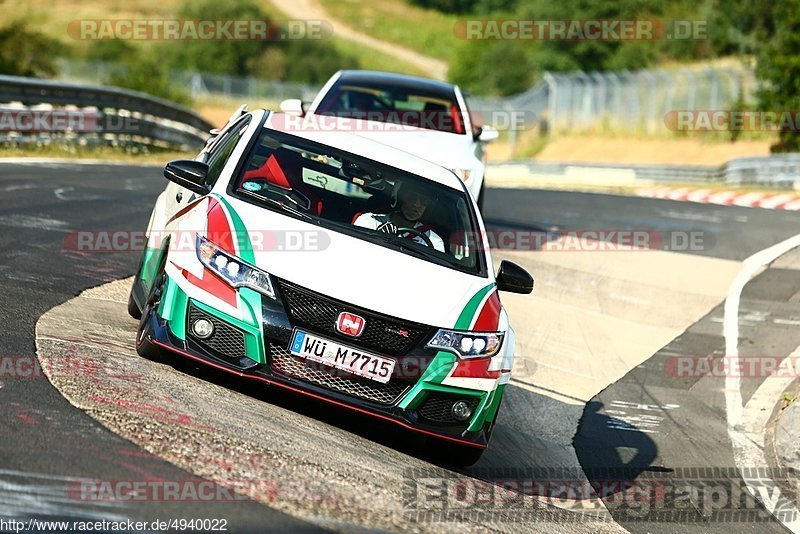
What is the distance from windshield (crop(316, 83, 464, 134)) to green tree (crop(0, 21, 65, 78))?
2268 centimetres

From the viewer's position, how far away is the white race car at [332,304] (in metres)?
6.01

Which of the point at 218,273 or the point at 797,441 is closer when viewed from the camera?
the point at 218,273

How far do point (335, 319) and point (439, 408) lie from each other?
→ 74 cm

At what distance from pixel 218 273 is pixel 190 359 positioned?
0.47 m

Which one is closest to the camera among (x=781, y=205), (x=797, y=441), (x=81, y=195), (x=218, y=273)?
(x=218, y=273)

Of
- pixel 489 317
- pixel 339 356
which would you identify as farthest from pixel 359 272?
pixel 489 317

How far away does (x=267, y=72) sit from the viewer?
88875 millimetres

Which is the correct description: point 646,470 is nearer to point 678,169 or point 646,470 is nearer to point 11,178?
point 11,178

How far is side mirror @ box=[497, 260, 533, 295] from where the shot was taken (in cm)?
695

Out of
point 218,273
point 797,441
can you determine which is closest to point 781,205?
point 797,441
